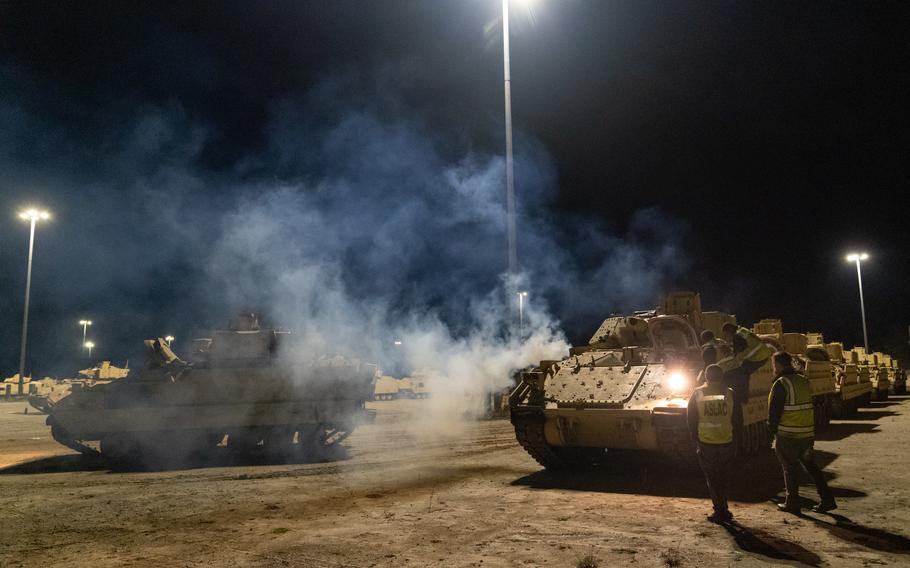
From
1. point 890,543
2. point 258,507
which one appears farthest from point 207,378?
point 890,543

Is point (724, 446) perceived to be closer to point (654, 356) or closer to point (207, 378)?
point (654, 356)

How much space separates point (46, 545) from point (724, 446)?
713 cm

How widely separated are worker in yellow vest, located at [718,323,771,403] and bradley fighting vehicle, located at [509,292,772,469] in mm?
1020

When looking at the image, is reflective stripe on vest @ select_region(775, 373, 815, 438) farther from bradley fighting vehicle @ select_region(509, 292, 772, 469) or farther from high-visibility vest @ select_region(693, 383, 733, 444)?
bradley fighting vehicle @ select_region(509, 292, 772, 469)

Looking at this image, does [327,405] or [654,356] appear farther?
[327,405]

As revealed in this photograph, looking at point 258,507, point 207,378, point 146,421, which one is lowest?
point 258,507

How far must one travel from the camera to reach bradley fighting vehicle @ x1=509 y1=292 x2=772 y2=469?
27.8ft

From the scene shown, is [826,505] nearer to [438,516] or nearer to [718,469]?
[718,469]

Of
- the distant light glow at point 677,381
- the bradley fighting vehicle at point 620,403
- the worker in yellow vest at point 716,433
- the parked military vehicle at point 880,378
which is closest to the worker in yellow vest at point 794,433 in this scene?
the worker in yellow vest at point 716,433

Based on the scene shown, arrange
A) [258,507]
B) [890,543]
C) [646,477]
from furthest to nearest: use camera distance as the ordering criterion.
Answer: [646,477]
[258,507]
[890,543]

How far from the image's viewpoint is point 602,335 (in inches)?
491

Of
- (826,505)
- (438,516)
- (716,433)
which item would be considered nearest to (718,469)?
(716,433)

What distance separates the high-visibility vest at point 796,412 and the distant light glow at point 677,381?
1900 mm

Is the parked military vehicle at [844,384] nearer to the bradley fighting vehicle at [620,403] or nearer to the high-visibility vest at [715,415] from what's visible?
the bradley fighting vehicle at [620,403]
